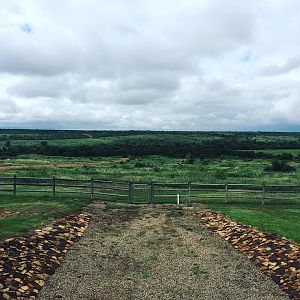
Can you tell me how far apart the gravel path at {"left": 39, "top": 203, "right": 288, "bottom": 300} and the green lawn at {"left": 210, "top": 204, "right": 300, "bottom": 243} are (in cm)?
217

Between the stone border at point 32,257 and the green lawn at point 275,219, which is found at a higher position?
the stone border at point 32,257

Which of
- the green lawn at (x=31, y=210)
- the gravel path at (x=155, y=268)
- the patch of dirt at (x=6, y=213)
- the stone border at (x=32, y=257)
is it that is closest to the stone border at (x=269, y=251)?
the gravel path at (x=155, y=268)

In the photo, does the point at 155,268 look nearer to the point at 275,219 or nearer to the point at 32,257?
the point at 32,257

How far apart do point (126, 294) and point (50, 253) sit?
154 inches

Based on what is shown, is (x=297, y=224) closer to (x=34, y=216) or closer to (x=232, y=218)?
(x=232, y=218)

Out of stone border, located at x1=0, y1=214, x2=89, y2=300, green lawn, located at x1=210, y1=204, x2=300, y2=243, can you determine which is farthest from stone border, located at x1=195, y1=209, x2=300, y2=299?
stone border, located at x1=0, y1=214, x2=89, y2=300

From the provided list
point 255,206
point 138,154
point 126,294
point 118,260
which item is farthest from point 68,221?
point 138,154

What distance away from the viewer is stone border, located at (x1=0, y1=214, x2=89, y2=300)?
→ 381 inches

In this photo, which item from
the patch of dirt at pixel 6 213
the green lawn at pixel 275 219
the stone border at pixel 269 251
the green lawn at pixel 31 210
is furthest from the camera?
the patch of dirt at pixel 6 213

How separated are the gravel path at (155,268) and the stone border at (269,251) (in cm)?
32

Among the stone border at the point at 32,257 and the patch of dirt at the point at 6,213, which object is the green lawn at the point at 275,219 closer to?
the stone border at the point at 32,257

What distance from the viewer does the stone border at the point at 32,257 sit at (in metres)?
9.69

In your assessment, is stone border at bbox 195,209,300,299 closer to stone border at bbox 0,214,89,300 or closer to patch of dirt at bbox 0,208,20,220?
stone border at bbox 0,214,89,300

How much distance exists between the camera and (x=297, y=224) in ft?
58.0
